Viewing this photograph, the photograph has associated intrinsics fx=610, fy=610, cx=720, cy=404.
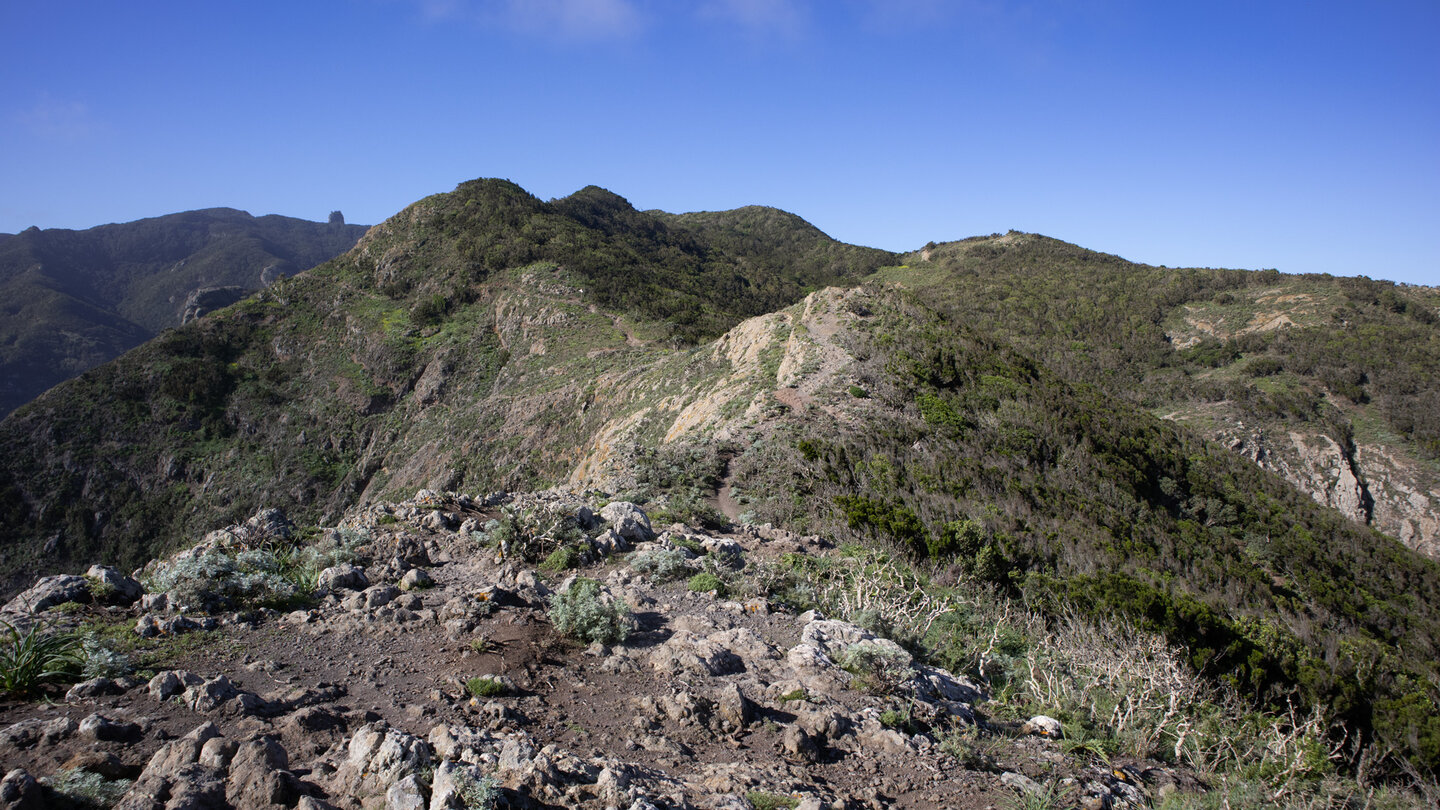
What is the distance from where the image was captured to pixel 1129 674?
4.73 metres

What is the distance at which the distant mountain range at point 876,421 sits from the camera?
10.1 m

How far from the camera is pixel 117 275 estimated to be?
405ft

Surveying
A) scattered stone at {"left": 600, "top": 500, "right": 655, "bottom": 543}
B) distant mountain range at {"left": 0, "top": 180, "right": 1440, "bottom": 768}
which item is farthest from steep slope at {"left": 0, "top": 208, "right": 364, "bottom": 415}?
scattered stone at {"left": 600, "top": 500, "right": 655, "bottom": 543}

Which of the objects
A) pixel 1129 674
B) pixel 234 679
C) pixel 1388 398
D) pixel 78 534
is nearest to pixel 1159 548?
pixel 1129 674

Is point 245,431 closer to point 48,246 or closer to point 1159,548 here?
point 1159,548

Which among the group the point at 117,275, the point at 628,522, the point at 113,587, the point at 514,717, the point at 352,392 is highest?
the point at 117,275

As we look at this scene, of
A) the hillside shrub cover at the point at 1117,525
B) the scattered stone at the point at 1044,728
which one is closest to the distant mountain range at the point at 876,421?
the hillside shrub cover at the point at 1117,525

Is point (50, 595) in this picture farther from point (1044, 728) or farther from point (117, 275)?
point (117, 275)

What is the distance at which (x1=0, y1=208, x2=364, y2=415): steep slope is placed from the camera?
276 feet

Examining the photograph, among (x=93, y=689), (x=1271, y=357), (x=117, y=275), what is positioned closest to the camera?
(x=93, y=689)

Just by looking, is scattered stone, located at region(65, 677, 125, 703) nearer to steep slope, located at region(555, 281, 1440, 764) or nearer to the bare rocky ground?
the bare rocky ground

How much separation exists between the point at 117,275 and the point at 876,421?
169 m

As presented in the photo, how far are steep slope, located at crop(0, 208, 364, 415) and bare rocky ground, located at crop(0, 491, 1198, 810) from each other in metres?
106

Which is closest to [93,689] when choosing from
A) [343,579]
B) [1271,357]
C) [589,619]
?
[343,579]
